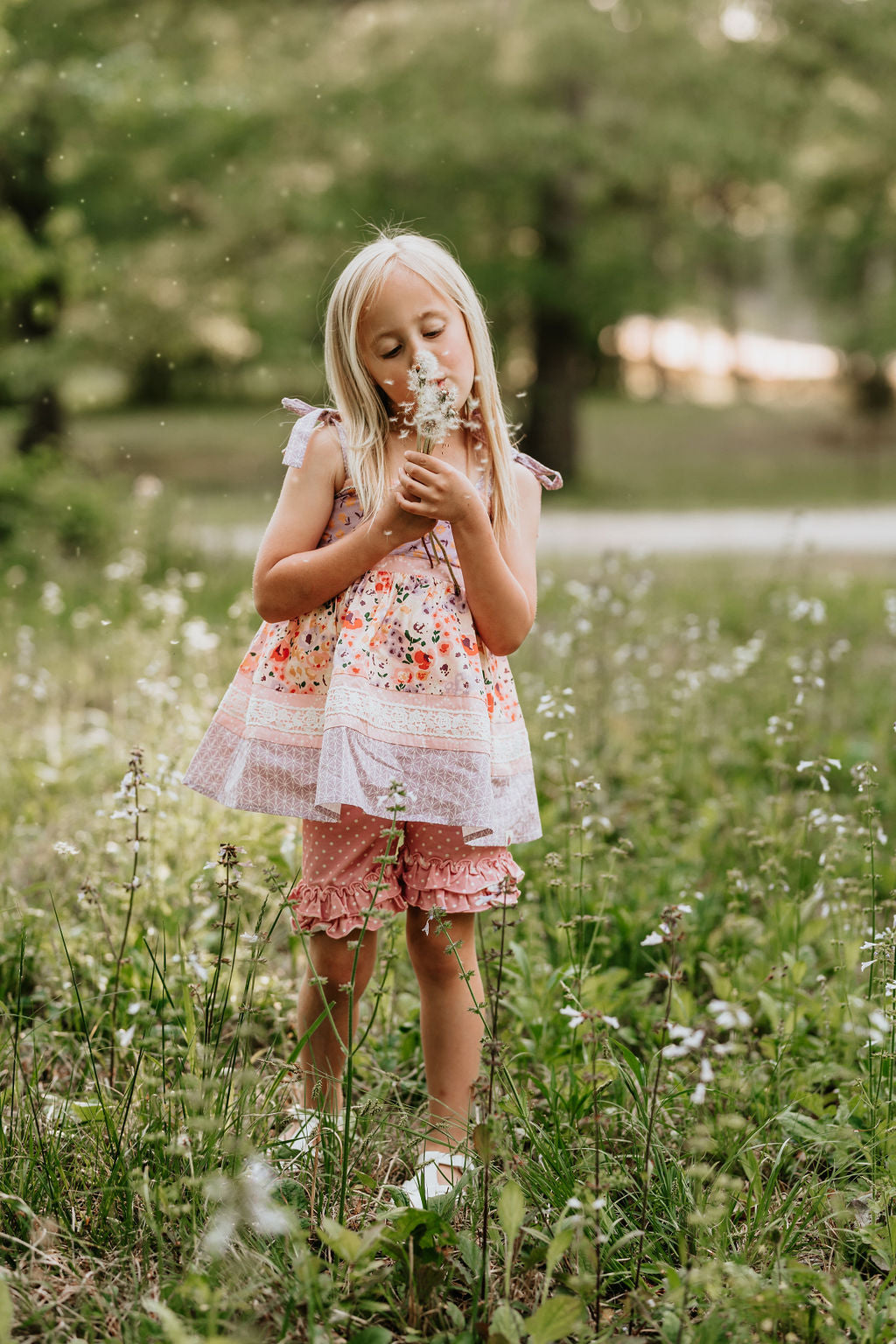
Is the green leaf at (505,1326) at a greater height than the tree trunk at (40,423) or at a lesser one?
lesser

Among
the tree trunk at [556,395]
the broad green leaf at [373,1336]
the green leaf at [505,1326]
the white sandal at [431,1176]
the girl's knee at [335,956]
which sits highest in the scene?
the tree trunk at [556,395]

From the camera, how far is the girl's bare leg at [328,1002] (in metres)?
2.34

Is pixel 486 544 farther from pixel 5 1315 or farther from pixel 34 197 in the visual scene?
pixel 34 197

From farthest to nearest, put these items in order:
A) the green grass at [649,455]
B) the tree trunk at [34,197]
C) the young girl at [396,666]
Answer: the green grass at [649,455]
the tree trunk at [34,197]
the young girl at [396,666]

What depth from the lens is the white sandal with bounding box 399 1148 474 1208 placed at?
2.12 meters

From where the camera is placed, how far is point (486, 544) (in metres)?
2.20

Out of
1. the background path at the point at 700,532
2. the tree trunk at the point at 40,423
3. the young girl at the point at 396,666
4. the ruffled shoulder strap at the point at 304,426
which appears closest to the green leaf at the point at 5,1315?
the young girl at the point at 396,666

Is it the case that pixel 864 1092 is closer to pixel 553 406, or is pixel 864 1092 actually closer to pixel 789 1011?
pixel 789 1011

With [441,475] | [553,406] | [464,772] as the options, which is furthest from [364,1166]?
[553,406]

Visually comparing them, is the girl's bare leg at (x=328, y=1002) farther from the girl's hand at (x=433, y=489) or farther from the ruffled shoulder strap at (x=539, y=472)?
the ruffled shoulder strap at (x=539, y=472)

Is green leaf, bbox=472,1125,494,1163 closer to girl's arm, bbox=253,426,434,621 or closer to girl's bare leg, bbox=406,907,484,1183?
girl's bare leg, bbox=406,907,484,1183

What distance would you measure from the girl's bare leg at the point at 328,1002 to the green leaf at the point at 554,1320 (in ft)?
2.10

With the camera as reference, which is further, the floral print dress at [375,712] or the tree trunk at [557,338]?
the tree trunk at [557,338]

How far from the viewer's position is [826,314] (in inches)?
858
